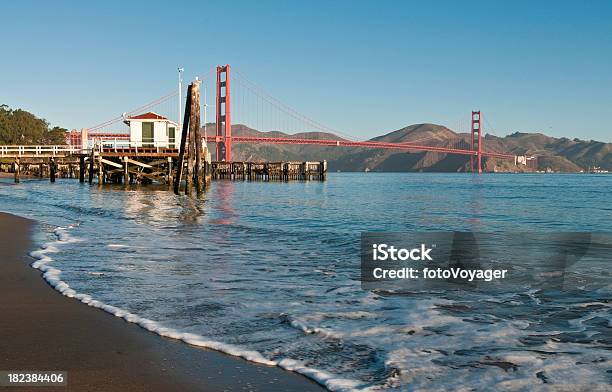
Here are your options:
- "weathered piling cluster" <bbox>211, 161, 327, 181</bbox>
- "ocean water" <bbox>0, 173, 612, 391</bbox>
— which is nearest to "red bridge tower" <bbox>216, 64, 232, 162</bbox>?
"weathered piling cluster" <bbox>211, 161, 327, 181</bbox>

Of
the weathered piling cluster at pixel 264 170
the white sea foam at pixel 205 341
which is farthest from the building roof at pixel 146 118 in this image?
the white sea foam at pixel 205 341

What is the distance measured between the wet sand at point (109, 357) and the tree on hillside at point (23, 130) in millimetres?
95382

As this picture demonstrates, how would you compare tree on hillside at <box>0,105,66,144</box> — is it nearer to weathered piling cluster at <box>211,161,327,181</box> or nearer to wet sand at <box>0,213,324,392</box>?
weathered piling cluster at <box>211,161,327,181</box>

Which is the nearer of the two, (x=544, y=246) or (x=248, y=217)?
(x=544, y=246)

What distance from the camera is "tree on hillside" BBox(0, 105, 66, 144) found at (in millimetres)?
92875

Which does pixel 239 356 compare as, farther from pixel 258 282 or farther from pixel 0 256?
pixel 0 256

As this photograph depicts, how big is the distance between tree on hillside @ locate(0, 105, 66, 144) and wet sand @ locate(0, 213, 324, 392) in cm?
9538

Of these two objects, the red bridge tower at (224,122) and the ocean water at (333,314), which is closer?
the ocean water at (333,314)

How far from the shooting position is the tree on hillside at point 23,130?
92875 mm

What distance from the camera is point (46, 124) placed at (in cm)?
11262

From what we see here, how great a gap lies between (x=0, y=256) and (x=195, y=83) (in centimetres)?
1935

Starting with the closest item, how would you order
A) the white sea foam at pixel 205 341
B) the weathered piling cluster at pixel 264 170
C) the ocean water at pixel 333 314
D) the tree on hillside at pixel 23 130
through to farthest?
the white sea foam at pixel 205 341 < the ocean water at pixel 333 314 < the weathered piling cluster at pixel 264 170 < the tree on hillside at pixel 23 130

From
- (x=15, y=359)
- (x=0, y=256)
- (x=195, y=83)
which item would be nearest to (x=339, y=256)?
(x=0, y=256)

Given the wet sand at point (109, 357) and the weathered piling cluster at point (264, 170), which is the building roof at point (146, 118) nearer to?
the weathered piling cluster at point (264, 170)
